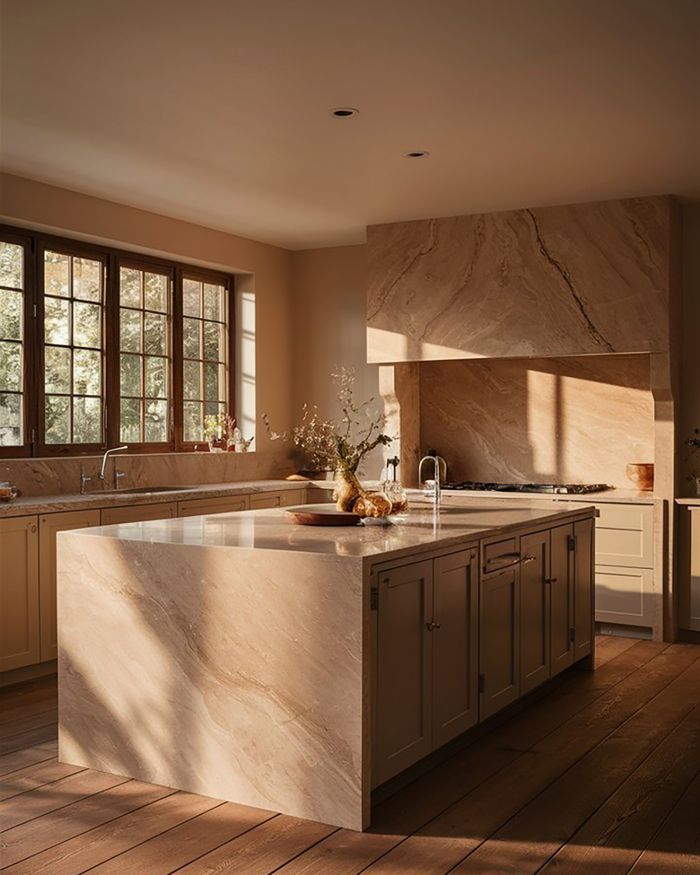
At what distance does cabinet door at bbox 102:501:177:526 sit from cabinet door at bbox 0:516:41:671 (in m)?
0.46

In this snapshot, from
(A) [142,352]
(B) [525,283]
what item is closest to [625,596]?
(B) [525,283]

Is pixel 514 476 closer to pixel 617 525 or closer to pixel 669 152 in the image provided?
pixel 617 525

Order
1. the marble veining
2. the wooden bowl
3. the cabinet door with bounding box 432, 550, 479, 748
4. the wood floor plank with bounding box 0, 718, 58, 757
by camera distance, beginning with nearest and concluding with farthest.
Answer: the marble veining, the cabinet door with bounding box 432, 550, 479, 748, the wood floor plank with bounding box 0, 718, 58, 757, the wooden bowl

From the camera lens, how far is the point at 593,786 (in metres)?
3.66

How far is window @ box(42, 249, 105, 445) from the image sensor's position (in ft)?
20.1

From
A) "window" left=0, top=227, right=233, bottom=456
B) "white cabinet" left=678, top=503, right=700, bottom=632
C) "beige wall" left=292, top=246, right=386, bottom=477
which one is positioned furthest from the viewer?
"beige wall" left=292, top=246, right=386, bottom=477

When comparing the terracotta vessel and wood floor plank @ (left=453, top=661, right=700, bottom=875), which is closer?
wood floor plank @ (left=453, top=661, right=700, bottom=875)

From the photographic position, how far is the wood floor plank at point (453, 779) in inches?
119

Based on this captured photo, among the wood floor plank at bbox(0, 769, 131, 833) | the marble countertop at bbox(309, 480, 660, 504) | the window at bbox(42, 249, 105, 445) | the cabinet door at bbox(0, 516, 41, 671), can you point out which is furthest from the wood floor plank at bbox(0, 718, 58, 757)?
the marble countertop at bbox(309, 480, 660, 504)

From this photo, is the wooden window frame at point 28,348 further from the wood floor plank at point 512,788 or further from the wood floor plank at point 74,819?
the wood floor plank at point 512,788

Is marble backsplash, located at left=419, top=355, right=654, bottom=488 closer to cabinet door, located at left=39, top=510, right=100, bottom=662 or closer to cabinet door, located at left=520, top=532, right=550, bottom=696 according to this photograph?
cabinet door, located at left=520, top=532, right=550, bottom=696

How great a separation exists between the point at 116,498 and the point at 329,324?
287cm

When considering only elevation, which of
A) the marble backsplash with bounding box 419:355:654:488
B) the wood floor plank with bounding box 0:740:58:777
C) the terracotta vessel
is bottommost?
the wood floor plank with bounding box 0:740:58:777

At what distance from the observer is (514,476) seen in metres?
7.27
